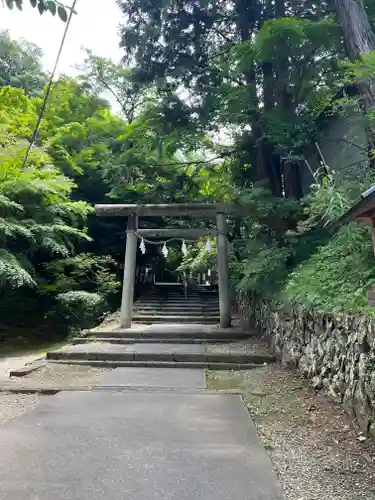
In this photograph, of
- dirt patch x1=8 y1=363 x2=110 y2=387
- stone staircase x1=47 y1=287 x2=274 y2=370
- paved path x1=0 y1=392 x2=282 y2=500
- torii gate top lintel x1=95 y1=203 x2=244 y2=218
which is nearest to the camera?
paved path x1=0 y1=392 x2=282 y2=500

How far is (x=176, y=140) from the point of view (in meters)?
8.02

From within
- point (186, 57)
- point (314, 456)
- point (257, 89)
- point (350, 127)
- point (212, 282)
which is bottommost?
point (314, 456)

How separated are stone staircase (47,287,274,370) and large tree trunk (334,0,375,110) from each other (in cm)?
476

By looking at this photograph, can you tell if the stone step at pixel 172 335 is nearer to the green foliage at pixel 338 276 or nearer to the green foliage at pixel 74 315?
the green foliage at pixel 74 315

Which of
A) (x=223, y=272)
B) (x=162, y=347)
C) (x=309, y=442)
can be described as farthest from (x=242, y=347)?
(x=309, y=442)

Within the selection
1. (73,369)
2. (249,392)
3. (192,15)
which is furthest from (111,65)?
(249,392)

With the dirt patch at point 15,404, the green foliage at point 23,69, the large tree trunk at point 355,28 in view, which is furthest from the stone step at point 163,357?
the green foliage at point 23,69

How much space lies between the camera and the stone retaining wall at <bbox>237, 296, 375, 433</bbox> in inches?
118

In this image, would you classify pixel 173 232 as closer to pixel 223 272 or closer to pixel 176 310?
pixel 223 272

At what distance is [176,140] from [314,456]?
6.68 meters

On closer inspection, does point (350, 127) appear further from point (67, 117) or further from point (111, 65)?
point (111, 65)

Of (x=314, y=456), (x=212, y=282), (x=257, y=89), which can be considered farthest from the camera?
(x=212, y=282)

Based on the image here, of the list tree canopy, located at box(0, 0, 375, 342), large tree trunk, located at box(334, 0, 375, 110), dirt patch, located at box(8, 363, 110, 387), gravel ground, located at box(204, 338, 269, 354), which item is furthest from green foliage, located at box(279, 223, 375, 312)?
dirt patch, located at box(8, 363, 110, 387)

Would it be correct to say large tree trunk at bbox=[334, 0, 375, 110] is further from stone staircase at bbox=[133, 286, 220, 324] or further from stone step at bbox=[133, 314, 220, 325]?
stone staircase at bbox=[133, 286, 220, 324]
